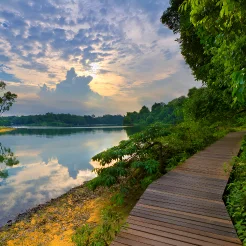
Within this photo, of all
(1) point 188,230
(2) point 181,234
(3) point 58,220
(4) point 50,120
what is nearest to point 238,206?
(1) point 188,230

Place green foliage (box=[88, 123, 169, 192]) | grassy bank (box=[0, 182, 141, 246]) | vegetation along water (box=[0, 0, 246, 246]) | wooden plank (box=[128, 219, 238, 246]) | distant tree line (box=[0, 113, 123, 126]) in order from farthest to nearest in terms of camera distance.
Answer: distant tree line (box=[0, 113, 123, 126]) → green foliage (box=[88, 123, 169, 192]) → grassy bank (box=[0, 182, 141, 246]) → wooden plank (box=[128, 219, 238, 246]) → vegetation along water (box=[0, 0, 246, 246])

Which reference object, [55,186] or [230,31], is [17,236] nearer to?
[55,186]

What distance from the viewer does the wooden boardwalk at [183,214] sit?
274 cm


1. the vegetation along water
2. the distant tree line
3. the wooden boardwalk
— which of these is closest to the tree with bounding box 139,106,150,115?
the distant tree line

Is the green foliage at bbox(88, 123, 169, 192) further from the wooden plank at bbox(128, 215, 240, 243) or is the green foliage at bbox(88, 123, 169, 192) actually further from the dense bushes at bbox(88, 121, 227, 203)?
the wooden plank at bbox(128, 215, 240, 243)

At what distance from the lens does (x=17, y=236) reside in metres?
5.59

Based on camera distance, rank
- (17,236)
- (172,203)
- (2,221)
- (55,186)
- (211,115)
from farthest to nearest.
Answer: (55,186) → (211,115) → (2,221) → (17,236) → (172,203)

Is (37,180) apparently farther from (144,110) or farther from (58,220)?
(144,110)

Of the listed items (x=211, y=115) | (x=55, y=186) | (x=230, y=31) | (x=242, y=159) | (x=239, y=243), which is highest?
(x=230, y=31)

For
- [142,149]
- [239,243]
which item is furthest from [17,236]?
[239,243]

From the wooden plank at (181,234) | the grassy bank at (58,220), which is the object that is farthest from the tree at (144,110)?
the wooden plank at (181,234)

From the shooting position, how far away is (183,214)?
3359 millimetres

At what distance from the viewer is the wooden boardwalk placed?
2.74m

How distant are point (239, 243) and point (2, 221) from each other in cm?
749
